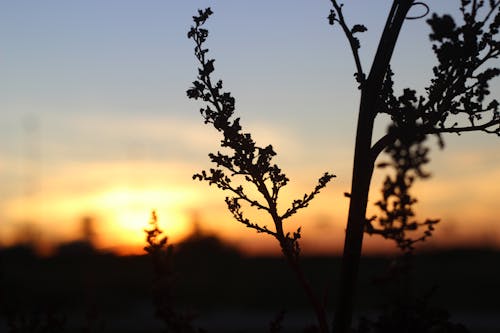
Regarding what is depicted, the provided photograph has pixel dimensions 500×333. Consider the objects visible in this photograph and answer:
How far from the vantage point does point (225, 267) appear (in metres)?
36.7

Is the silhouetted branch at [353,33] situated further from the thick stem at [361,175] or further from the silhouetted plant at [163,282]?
the silhouetted plant at [163,282]

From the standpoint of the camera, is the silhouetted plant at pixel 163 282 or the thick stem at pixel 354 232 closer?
the thick stem at pixel 354 232

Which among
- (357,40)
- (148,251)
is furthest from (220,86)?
(148,251)

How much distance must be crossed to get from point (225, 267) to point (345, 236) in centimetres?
3027

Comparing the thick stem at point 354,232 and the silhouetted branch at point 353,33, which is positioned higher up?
the silhouetted branch at point 353,33

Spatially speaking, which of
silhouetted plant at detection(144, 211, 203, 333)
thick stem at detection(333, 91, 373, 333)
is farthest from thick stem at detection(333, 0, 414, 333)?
silhouetted plant at detection(144, 211, 203, 333)

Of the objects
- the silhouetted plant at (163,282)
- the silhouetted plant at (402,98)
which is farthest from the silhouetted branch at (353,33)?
the silhouetted plant at (163,282)

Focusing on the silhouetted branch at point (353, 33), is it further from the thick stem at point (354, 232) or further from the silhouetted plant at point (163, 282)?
the silhouetted plant at point (163, 282)

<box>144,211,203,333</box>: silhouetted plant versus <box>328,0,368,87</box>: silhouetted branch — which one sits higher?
<box>328,0,368,87</box>: silhouetted branch

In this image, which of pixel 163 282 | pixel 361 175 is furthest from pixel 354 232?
pixel 163 282

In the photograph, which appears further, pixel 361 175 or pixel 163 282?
pixel 163 282

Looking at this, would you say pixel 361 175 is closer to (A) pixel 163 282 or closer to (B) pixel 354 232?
(B) pixel 354 232

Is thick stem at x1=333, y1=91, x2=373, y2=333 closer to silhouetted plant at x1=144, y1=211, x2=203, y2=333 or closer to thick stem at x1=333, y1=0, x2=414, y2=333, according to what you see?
thick stem at x1=333, y1=0, x2=414, y2=333

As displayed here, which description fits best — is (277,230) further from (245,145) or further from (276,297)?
(276,297)
